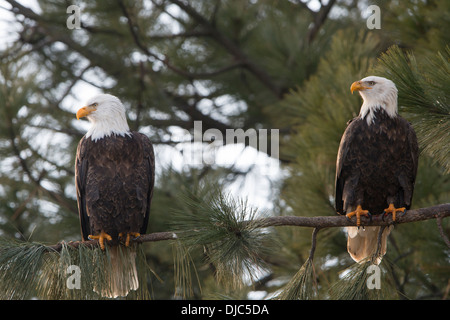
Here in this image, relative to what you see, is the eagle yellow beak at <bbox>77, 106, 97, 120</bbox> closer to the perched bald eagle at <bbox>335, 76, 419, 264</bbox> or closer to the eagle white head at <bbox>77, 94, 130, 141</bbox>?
the eagle white head at <bbox>77, 94, 130, 141</bbox>

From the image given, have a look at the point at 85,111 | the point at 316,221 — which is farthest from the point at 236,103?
the point at 316,221

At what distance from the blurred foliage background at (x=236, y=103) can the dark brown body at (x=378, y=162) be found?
153 mm

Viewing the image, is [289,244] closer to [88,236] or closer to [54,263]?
[88,236]

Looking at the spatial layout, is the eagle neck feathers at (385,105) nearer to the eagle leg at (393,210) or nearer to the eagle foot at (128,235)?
the eagle leg at (393,210)

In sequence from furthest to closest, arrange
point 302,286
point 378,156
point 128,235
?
point 128,235
point 378,156
point 302,286

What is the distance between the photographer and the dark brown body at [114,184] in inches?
143

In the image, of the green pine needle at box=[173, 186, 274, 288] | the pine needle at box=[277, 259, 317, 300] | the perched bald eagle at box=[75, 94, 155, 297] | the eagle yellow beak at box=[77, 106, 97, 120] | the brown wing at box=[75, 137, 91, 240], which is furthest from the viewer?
the eagle yellow beak at box=[77, 106, 97, 120]

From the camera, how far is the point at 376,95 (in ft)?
11.5

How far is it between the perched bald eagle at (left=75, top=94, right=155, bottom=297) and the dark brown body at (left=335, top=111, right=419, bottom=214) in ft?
3.81

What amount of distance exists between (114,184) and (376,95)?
1562 mm

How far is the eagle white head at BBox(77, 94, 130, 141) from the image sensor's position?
3791 mm

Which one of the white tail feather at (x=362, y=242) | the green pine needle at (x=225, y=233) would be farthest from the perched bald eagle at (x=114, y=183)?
the white tail feather at (x=362, y=242)

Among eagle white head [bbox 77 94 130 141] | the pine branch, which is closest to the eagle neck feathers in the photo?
the pine branch

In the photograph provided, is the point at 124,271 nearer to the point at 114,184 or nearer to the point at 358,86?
the point at 114,184
